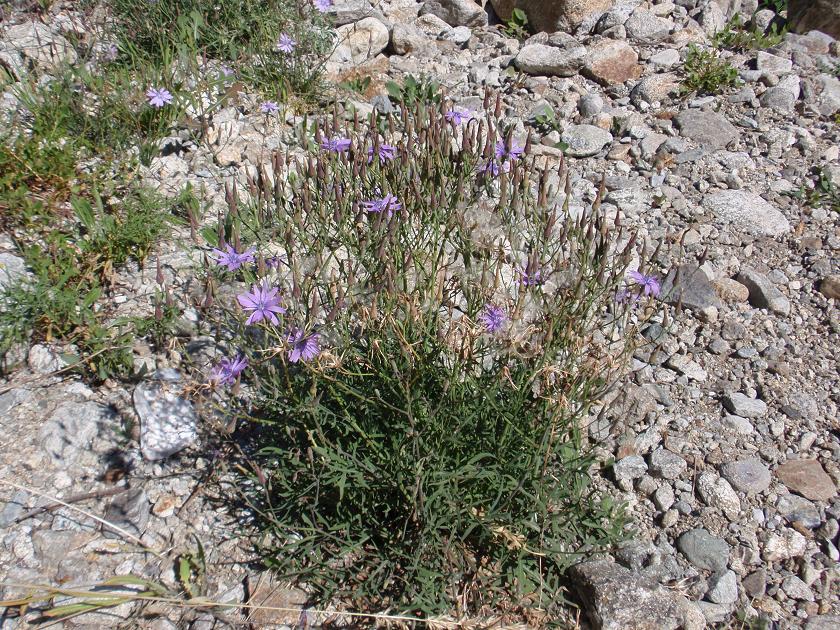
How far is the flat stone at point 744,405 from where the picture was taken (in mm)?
2795

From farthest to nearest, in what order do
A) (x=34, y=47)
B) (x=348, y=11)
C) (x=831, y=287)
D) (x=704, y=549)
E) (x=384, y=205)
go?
(x=348, y=11), (x=34, y=47), (x=831, y=287), (x=384, y=205), (x=704, y=549)

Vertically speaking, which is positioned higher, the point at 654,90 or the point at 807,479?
the point at 654,90

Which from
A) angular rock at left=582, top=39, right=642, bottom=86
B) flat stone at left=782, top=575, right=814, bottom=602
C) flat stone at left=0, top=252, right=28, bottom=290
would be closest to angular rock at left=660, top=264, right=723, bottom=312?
flat stone at left=782, top=575, right=814, bottom=602

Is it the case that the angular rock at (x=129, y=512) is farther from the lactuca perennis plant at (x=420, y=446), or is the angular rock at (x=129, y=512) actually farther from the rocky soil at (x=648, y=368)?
the lactuca perennis plant at (x=420, y=446)

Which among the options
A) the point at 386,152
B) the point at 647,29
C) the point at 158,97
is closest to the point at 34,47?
the point at 158,97

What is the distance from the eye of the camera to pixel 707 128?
4191 mm

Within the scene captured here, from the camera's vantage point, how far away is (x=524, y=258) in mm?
3260

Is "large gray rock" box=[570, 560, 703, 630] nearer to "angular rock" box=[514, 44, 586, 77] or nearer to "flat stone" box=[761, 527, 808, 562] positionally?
"flat stone" box=[761, 527, 808, 562]

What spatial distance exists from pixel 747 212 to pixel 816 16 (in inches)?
90.7

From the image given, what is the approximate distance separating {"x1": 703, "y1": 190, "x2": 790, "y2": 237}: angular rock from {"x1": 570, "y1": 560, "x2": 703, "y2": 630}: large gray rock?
2097 mm

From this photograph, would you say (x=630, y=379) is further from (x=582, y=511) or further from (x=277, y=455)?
(x=277, y=455)

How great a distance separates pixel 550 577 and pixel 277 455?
97cm

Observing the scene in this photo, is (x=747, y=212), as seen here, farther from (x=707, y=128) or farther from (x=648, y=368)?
(x=648, y=368)

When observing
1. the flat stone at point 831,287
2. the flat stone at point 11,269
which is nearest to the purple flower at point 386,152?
the flat stone at point 11,269
